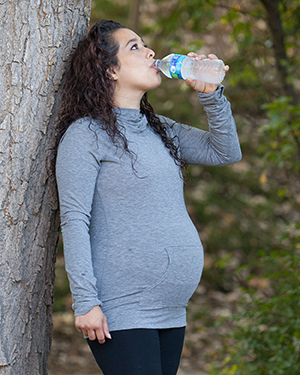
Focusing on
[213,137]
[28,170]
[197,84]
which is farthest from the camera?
[213,137]

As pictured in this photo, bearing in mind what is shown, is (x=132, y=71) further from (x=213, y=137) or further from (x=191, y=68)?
(x=213, y=137)

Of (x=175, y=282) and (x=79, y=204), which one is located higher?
(x=79, y=204)

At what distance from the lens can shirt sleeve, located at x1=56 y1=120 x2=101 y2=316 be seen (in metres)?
1.45

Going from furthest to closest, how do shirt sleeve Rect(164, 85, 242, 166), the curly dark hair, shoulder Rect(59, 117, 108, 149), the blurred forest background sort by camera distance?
the blurred forest background < shirt sleeve Rect(164, 85, 242, 166) < the curly dark hair < shoulder Rect(59, 117, 108, 149)

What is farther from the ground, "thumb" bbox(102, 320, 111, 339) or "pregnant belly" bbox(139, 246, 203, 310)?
"pregnant belly" bbox(139, 246, 203, 310)

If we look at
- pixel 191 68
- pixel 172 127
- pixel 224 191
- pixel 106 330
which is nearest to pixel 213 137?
pixel 172 127

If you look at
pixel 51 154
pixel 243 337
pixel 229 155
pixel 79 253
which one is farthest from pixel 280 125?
pixel 79 253

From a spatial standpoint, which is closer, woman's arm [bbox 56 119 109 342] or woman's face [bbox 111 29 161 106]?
woman's arm [bbox 56 119 109 342]

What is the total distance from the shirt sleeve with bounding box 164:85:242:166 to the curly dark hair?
18 centimetres

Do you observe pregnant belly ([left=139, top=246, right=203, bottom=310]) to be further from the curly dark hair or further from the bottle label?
the bottle label

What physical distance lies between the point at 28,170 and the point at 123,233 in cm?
47

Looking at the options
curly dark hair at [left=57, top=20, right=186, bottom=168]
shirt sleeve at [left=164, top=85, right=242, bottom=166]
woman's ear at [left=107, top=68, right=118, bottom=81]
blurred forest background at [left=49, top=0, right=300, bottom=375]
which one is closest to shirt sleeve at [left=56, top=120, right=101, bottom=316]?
curly dark hair at [left=57, top=20, right=186, bottom=168]

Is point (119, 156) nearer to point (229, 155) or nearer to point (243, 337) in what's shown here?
point (229, 155)

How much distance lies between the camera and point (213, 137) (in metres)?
1.94
